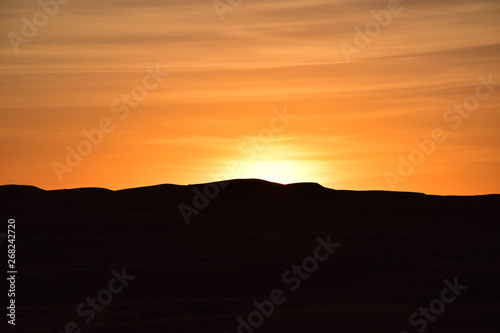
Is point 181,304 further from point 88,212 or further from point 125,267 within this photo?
point 88,212

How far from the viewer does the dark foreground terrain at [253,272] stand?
54.7 ft

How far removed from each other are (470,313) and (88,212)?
120 feet

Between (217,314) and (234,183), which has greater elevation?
(234,183)

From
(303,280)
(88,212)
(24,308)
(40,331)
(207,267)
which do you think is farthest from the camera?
(88,212)

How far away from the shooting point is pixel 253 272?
2473cm

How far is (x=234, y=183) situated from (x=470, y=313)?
55.5 metres

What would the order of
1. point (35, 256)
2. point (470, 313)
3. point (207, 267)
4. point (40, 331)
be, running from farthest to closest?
1. point (35, 256)
2. point (207, 267)
3. point (470, 313)
4. point (40, 331)

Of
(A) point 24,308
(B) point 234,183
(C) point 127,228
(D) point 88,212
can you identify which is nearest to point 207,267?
(A) point 24,308

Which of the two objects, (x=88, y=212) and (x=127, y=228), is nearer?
(x=127, y=228)

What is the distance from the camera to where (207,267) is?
2538 cm

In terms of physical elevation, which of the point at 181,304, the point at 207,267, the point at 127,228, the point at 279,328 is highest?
the point at 127,228

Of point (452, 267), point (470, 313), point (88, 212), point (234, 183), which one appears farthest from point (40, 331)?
point (234, 183)

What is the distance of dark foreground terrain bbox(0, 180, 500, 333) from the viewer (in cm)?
1669

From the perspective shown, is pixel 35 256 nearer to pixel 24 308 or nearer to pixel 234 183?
pixel 24 308
